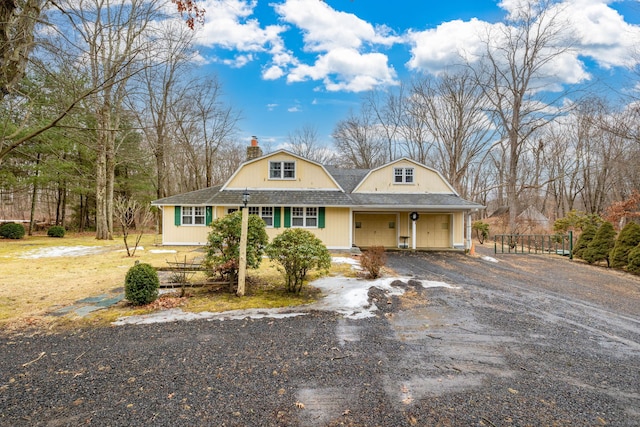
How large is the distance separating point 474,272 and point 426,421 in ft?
27.6

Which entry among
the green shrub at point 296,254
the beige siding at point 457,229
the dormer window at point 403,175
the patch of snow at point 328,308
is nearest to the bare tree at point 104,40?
the patch of snow at point 328,308

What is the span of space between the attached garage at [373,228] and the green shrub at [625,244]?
8739mm

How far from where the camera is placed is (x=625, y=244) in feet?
34.9

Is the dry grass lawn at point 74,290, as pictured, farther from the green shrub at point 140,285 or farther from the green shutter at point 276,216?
the green shutter at point 276,216

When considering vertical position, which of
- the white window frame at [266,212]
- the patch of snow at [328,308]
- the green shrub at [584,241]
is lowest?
the patch of snow at [328,308]

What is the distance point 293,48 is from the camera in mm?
15156

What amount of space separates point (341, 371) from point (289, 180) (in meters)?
12.1

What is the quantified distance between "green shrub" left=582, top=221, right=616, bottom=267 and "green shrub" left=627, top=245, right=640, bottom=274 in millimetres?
1298

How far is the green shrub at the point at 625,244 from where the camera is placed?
10249mm

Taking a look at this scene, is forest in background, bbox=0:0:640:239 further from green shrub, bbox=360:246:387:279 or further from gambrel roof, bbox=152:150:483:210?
green shrub, bbox=360:246:387:279

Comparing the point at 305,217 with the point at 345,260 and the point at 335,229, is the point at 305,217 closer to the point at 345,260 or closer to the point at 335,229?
the point at 335,229

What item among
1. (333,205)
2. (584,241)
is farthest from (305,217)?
(584,241)

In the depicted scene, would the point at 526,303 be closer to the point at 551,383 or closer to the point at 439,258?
the point at 551,383

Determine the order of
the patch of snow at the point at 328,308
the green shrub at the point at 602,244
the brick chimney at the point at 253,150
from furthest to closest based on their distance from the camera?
the brick chimney at the point at 253,150, the green shrub at the point at 602,244, the patch of snow at the point at 328,308
